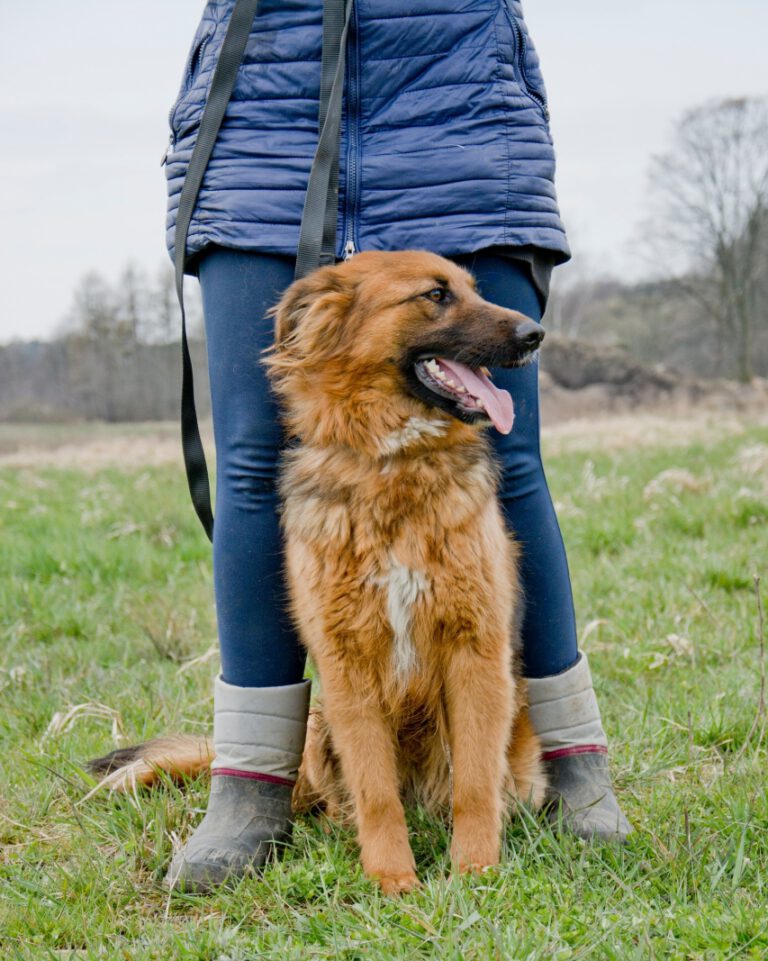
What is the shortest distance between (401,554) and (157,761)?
3.22ft

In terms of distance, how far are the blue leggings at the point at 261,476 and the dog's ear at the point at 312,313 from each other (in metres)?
0.08

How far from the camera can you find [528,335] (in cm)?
236

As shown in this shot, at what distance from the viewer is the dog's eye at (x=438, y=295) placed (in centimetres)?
246

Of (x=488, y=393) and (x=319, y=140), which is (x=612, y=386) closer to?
(x=488, y=393)

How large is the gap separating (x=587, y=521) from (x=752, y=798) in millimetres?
3492

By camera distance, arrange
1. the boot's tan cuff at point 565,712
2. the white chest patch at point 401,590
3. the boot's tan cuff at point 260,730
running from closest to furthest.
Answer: the white chest patch at point 401,590 < the boot's tan cuff at point 260,730 < the boot's tan cuff at point 565,712

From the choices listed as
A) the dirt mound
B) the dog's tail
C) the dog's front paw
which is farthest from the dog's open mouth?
the dirt mound

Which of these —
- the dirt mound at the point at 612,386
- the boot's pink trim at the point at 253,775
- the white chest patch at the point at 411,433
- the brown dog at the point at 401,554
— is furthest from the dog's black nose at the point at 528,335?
the dirt mound at the point at 612,386

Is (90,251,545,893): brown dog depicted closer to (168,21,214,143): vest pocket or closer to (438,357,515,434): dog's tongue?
(438,357,515,434): dog's tongue

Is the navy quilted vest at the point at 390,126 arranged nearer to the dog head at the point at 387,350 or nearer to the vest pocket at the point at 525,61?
the vest pocket at the point at 525,61

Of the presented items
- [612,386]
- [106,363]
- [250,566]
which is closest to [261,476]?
[250,566]

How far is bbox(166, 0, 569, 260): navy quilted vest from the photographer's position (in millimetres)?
2328

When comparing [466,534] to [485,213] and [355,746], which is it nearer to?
[355,746]

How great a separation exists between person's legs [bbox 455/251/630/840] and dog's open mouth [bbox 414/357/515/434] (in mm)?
135
